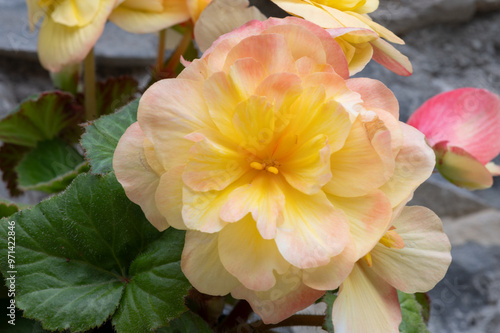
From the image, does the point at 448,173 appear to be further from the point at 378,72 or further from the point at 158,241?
the point at 378,72

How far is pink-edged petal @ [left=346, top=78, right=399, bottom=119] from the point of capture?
13.9 inches

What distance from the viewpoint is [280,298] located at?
335 mm

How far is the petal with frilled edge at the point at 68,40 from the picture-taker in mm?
511

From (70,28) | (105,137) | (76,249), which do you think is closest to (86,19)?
(70,28)

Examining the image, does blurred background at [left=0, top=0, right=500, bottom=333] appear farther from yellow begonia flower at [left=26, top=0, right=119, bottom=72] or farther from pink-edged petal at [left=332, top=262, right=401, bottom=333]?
pink-edged petal at [left=332, top=262, right=401, bottom=333]

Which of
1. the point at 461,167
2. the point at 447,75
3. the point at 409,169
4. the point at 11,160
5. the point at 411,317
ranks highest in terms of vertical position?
the point at 409,169

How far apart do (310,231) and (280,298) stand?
52 millimetres

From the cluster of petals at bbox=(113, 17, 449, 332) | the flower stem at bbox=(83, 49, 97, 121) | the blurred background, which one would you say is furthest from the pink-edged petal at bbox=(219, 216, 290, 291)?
the blurred background

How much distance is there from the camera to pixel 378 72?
4.16 ft

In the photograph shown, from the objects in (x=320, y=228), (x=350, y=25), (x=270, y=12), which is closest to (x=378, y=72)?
(x=270, y=12)

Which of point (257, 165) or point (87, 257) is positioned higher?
point (257, 165)

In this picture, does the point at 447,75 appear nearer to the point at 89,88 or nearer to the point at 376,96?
the point at 89,88

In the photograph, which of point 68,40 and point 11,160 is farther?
point 11,160

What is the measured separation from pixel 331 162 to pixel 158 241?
0.18m
